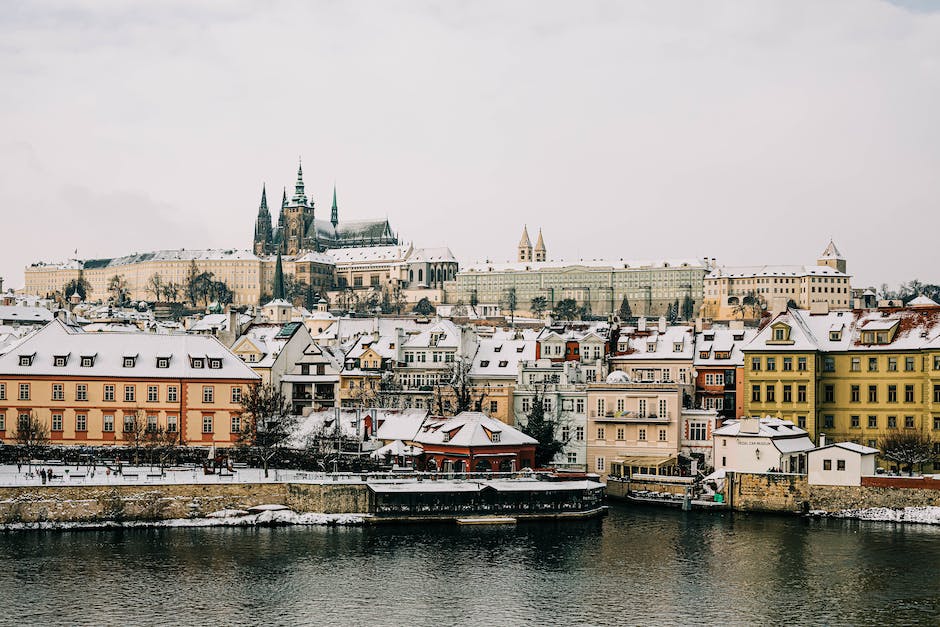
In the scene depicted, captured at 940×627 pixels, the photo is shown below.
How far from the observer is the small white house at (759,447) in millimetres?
59781

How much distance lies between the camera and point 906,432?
207 ft

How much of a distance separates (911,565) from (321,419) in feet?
115

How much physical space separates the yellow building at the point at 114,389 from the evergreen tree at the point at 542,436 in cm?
1600

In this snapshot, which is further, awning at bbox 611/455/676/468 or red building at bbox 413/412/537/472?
awning at bbox 611/455/676/468

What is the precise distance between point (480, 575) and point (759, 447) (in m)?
22.5

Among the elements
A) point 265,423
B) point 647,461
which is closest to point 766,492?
point 647,461

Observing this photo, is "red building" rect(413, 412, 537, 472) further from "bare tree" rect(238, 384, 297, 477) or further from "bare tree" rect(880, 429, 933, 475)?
"bare tree" rect(880, 429, 933, 475)

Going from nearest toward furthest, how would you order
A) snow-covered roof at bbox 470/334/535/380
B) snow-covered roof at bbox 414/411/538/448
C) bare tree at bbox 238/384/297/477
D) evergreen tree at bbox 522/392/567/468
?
bare tree at bbox 238/384/297/477
snow-covered roof at bbox 414/411/538/448
evergreen tree at bbox 522/392/567/468
snow-covered roof at bbox 470/334/535/380

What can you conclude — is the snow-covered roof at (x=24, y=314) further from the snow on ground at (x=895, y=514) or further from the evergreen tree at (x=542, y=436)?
the snow on ground at (x=895, y=514)

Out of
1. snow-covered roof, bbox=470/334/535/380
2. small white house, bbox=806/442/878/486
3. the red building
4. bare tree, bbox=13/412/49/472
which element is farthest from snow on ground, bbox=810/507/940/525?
bare tree, bbox=13/412/49/472

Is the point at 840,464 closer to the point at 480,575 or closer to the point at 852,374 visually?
the point at 852,374

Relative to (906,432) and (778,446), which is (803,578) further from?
(906,432)

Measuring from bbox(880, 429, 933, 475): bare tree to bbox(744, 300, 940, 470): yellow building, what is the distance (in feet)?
5.46

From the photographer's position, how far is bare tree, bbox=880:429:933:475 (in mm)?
60062
